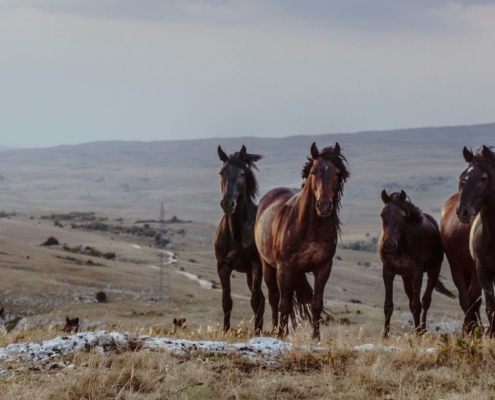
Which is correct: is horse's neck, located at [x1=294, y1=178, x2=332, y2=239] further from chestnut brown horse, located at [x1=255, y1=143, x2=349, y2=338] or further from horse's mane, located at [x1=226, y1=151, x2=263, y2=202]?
horse's mane, located at [x1=226, y1=151, x2=263, y2=202]

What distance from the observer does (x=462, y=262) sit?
1203 cm

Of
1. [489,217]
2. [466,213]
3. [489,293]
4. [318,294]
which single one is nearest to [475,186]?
[466,213]

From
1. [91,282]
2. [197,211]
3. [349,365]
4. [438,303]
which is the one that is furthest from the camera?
[197,211]

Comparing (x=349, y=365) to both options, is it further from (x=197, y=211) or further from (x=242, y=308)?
(x=197, y=211)

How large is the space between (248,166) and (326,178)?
3.10m

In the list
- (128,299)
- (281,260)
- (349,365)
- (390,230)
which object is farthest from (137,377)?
(128,299)

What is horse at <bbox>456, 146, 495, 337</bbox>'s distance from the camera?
30.9ft

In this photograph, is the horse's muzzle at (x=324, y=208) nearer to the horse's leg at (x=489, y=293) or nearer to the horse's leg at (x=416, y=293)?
the horse's leg at (x=489, y=293)

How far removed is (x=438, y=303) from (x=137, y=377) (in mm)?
41948

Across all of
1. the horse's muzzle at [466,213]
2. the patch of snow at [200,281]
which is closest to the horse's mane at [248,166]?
the horse's muzzle at [466,213]

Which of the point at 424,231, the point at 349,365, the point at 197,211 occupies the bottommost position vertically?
the point at 197,211

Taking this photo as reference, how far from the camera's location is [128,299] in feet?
113

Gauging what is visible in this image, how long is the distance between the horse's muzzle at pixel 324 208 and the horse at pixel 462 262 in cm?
308

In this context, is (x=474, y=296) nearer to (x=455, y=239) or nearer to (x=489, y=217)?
(x=455, y=239)
